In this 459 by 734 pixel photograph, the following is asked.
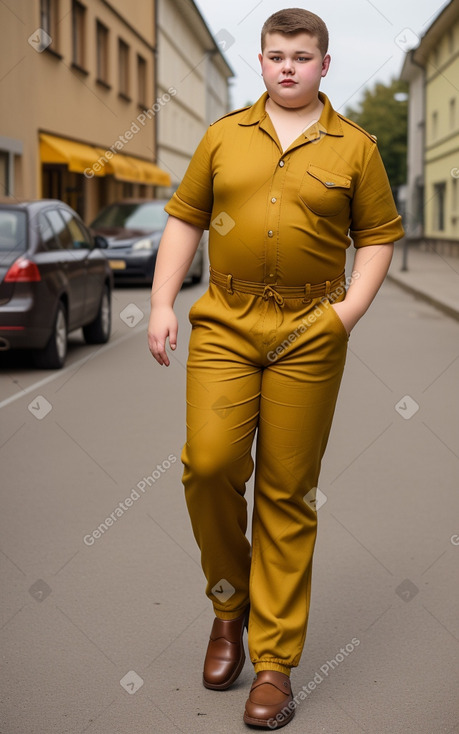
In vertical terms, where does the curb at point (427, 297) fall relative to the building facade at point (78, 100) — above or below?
below

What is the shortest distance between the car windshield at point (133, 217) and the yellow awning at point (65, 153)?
2361 mm

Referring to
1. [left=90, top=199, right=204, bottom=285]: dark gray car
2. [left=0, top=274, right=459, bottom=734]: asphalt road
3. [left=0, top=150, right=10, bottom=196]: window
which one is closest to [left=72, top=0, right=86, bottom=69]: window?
[left=0, top=150, right=10, bottom=196]: window

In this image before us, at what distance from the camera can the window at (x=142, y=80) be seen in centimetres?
3841

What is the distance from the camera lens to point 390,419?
802 cm

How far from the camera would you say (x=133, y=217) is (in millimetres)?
22156

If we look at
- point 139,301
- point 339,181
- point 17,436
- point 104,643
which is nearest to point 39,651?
point 104,643

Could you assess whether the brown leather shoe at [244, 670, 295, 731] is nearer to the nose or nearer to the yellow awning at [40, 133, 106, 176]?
the nose

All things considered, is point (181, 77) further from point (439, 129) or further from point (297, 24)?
point (297, 24)

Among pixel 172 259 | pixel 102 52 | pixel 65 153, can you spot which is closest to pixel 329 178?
pixel 172 259

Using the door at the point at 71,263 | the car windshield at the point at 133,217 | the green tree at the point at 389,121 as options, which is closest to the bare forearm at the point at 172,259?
the door at the point at 71,263

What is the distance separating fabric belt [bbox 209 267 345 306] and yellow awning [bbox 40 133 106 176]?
21931 millimetres

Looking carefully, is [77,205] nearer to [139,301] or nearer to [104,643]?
[139,301]

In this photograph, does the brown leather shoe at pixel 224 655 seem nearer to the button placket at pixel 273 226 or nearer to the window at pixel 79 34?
the button placket at pixel 273 226

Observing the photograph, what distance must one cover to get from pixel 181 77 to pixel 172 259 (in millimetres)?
47446
